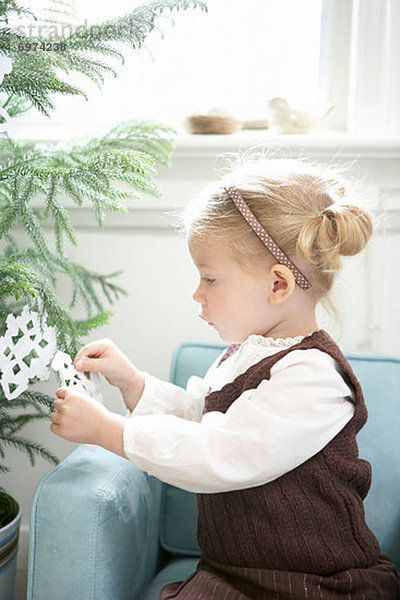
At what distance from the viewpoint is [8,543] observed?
4.40 ft

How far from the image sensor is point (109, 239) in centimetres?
180

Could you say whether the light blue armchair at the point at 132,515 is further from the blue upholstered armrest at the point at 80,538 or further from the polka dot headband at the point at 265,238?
the polka dot headband at the point at 265,238

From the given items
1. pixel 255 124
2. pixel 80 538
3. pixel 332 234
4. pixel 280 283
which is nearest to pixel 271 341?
pixel 280 283

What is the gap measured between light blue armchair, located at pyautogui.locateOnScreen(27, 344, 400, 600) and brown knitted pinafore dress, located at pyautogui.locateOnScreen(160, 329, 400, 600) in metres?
0.13

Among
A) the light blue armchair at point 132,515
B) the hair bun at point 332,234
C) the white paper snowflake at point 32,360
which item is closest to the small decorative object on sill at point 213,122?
the light blue armchair at point 132,515

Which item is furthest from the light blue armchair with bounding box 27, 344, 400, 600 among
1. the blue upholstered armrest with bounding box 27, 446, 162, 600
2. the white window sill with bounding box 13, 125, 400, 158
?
the white window sill with bounding box 13, 125, 400, 158

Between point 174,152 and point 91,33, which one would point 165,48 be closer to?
point 174,152

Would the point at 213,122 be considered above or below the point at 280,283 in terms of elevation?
above

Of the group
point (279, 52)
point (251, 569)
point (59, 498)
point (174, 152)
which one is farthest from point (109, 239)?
point (251, 569)

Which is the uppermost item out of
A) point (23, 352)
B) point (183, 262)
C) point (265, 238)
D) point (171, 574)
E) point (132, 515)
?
point (265, 238)

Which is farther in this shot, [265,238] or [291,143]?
[291,143]

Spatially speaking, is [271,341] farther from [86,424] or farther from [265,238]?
[86,424]

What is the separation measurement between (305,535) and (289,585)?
3.1 inches

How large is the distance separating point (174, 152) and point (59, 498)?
36.1 inches
